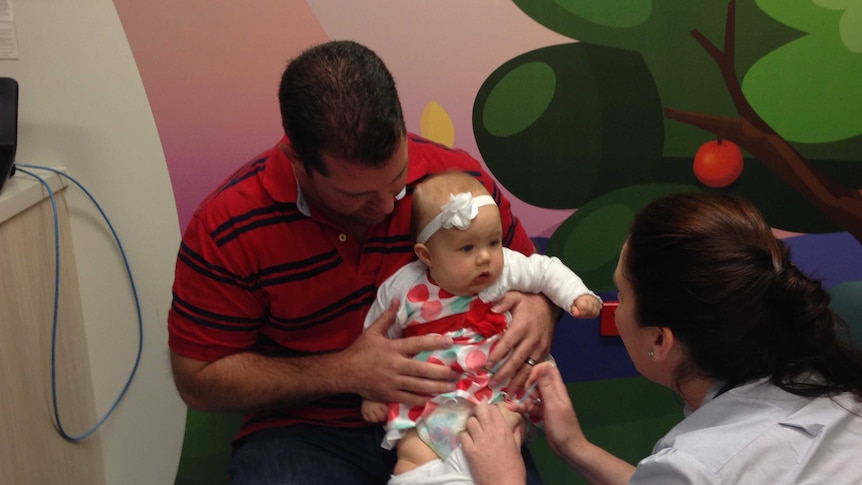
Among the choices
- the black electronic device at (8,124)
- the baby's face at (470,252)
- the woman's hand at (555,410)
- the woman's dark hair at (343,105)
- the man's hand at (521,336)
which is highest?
the black electronic device at (8,124)

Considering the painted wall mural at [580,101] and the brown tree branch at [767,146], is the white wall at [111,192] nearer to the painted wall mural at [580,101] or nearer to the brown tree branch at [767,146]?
the painted wall mural at [580,101]

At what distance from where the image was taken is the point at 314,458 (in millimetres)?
1395

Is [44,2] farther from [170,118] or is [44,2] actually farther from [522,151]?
[522,151]

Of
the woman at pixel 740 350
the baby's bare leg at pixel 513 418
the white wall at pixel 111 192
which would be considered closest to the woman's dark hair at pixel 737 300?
the woman at pixel 740 350

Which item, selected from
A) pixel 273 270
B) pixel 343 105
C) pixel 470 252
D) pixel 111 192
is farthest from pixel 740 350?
pixel 111 192

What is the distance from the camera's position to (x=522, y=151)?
5.69 feet

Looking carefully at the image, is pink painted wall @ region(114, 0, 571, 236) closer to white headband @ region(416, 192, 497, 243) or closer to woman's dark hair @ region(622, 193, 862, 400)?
white headband @ region(416, 192, 497, 243)

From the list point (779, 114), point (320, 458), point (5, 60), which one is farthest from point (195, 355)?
point (779, 114)

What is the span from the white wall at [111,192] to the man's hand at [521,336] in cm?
86

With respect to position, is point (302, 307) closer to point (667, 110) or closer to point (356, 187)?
point (356, 187)

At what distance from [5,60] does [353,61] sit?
933mm

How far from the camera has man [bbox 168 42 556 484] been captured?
1286 millimetres

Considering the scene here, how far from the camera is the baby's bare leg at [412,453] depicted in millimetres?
1278

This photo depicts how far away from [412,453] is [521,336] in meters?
0.30
